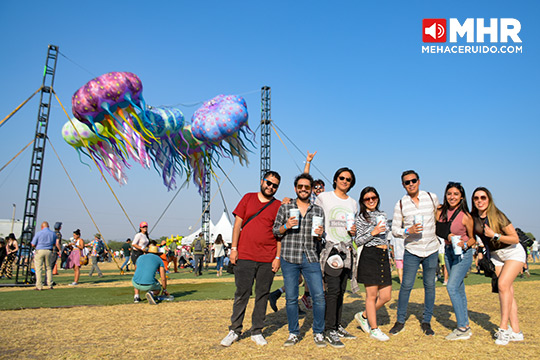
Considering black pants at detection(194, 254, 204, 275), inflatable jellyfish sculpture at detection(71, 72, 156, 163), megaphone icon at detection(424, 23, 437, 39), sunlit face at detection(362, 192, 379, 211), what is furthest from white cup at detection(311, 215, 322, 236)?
black pants at detection(194, 254, 204, 275)

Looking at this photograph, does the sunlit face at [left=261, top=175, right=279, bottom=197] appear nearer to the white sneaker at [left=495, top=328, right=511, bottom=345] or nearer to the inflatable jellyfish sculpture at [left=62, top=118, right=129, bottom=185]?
the white sneaker at [left=495, top=328, right=511, bottom=345]

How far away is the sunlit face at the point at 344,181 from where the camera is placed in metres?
4.59

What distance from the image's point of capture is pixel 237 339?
14.4 feet

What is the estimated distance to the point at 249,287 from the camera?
175 inches

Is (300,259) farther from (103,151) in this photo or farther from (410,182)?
(103,151)

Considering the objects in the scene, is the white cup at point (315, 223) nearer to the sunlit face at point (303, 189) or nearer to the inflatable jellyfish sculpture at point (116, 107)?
the sunlit face at point (303, 189)

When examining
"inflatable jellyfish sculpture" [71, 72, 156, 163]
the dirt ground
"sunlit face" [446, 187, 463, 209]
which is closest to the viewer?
the dirt ground

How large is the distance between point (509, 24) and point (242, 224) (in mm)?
10750

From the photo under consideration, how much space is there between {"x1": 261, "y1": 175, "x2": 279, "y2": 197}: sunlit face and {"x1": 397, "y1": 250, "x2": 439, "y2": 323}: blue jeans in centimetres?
179

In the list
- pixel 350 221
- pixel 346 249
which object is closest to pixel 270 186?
pixel 350 221

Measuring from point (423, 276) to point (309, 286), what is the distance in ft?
4.79

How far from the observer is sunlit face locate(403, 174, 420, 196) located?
15.6 feet

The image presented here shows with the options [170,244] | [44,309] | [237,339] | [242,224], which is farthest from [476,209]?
[170,244]

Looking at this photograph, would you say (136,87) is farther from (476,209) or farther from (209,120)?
(476,209)
